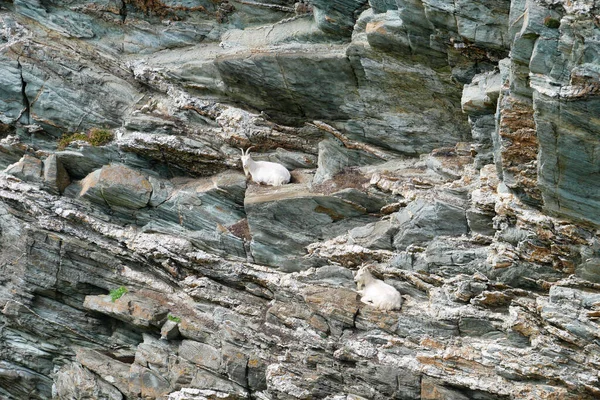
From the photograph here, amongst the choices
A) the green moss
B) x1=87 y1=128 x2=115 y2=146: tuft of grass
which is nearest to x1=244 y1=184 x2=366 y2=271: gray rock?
x1=87 y1=128 x2=115 y2=146: tuft of grass

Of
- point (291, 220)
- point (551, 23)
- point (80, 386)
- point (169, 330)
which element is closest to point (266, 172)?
point (291, 220)

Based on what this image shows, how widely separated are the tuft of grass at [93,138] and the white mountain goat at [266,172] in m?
5.69

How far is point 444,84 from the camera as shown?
2236cm

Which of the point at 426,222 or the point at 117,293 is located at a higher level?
the point at 426,222

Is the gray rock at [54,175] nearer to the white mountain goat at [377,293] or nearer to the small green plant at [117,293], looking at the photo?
→ the small green plant at [117,293]

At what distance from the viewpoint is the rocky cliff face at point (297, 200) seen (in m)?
17.7

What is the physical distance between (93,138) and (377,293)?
1231 centimetres

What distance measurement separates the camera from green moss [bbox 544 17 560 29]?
14.6 meters

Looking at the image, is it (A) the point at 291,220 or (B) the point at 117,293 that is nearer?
(A) the point at 291,220

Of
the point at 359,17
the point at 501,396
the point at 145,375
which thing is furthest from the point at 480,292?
the point at 145,375

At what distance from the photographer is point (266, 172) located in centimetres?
2408

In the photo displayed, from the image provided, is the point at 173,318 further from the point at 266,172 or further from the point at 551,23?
the point at 551,23

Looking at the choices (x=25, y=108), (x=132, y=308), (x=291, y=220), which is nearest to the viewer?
(x=291, y=220)

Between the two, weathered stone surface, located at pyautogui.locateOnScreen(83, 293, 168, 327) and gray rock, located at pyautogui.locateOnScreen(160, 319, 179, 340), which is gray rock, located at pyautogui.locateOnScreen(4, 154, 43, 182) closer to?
weathered stone surface, located at pyautogui.locateOnScreen(83, 293, 168, 327)
